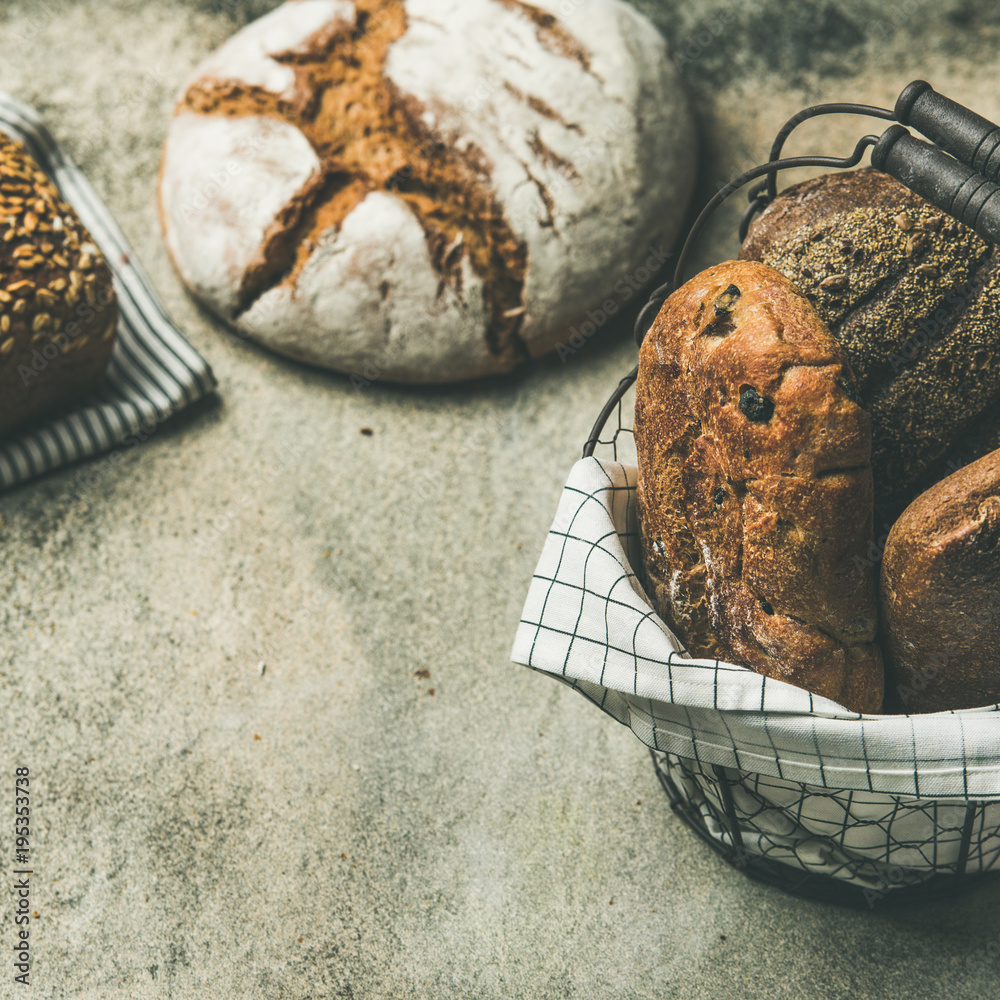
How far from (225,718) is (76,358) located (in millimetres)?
636

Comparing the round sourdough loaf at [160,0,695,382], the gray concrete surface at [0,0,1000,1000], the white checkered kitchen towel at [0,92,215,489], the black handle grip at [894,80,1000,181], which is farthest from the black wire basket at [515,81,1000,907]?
the white checkered kitchen towel at [0,92,215,489]

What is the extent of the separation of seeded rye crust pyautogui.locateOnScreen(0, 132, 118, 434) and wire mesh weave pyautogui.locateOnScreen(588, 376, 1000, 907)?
2.90 feet

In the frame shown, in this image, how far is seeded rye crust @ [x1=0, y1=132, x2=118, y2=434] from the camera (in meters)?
1.22

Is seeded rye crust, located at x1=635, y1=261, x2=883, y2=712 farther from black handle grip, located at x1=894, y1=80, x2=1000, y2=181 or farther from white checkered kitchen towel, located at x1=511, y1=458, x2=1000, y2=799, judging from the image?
black handle grip, located at x1=894, y1=80, x2=1000, y2=181

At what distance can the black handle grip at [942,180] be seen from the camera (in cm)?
67

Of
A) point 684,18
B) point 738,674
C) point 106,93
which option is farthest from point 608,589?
point 106,93

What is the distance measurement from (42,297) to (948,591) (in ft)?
4.17

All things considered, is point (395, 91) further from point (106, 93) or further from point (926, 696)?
point (926, 696)

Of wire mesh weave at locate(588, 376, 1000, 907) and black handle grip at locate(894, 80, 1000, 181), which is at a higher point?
black handle grip at locate(894, 80, 1000, 181)

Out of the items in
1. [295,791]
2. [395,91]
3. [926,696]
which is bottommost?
[295,791]

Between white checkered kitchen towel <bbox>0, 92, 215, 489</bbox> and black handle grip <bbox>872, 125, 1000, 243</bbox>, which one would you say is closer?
black handle grip <bbox>872, 125, 1000, 243</bbox>

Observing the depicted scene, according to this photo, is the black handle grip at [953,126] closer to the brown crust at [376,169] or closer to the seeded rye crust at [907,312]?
the seeded rye crust at [907,312]

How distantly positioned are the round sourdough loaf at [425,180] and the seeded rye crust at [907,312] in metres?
0.60

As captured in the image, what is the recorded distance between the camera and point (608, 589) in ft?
2.74
